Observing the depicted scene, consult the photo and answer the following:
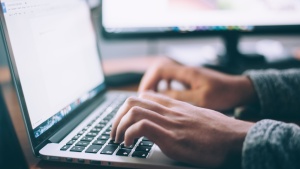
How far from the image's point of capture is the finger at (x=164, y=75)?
2.43 ft

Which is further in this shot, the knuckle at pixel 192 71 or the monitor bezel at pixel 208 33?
the monitor bezel at pixel 208 33

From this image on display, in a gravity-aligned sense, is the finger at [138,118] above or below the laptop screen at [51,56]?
below

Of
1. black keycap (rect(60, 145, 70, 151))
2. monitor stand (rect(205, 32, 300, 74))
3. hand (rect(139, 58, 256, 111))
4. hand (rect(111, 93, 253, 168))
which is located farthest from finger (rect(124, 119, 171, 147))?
monitor stand (rect(205, 32, 300, 74))

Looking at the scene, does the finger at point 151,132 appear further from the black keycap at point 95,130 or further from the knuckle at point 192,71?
the knuckle at point 192,71

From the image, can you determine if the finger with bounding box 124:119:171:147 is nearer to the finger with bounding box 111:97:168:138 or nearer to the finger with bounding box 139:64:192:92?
the finger with bounding box 111:97:168:138

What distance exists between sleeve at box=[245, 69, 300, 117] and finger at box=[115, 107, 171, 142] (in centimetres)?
26

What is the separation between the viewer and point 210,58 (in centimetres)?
105

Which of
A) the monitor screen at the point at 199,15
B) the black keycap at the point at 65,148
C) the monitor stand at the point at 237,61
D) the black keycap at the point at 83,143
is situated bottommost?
the monitor stand at the point at 237,61

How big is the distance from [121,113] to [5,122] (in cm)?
15

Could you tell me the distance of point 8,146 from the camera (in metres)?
0.44

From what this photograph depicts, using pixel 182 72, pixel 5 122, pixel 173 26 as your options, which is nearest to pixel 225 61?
pixel 173 26

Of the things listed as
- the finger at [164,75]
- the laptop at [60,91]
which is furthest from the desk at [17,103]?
the finger at [164,75]

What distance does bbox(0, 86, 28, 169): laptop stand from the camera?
17.1 inches

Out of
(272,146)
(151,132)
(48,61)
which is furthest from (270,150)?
(48,61)
